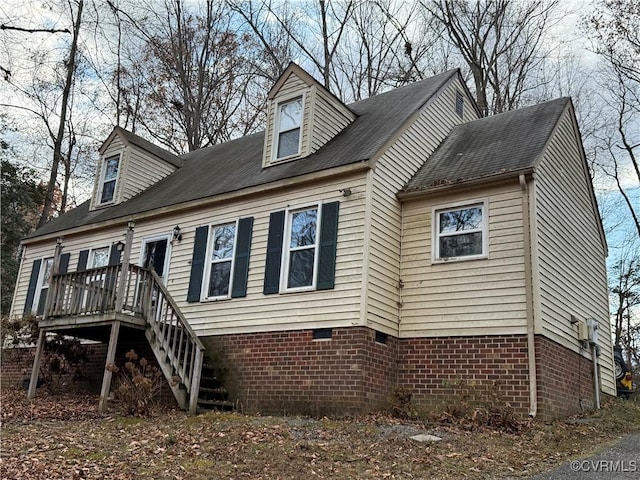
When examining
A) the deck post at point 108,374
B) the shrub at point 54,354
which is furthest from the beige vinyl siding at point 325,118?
the shrub at point 54,354

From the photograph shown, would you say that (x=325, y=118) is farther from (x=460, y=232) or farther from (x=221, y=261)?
(x=460, y=232)

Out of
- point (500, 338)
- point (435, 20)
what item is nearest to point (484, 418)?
point (500, 338)

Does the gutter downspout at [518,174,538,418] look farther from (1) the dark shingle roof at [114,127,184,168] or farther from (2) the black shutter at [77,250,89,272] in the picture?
(1) the dark shingle roof at [114,127,184,168]

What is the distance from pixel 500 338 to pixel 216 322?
212 inches

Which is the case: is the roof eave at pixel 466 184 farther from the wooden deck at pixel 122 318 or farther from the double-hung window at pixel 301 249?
the wooden deck at pixel 122 318

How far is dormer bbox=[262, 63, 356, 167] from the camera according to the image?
1205cm

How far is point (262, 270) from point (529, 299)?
15.9ft

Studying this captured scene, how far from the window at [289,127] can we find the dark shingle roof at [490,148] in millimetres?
2723

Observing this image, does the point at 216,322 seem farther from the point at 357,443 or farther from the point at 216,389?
the point at 357,443

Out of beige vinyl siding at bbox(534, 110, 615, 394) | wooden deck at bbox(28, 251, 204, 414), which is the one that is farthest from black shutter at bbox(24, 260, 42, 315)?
beige vinyl siding at bbox(534, 110, 615, 394)

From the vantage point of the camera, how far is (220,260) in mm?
11750

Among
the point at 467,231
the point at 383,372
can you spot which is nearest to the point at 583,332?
the point at 467,231

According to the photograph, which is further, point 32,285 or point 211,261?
point 32,285

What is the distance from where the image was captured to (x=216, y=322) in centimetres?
1127
